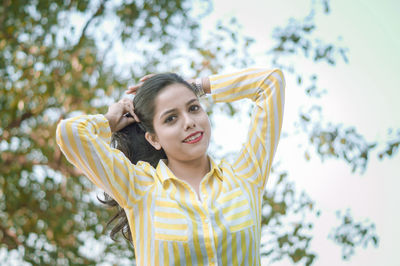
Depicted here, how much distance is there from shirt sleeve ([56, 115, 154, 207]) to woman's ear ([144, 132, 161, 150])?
0.17 metres

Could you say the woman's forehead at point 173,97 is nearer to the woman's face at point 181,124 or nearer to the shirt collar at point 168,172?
the woman's face at point 181,124

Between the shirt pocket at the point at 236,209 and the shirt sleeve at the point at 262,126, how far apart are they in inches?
3.9

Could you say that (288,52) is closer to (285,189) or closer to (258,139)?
(285,189)

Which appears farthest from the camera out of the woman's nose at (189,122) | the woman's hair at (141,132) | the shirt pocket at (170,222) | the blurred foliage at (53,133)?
the blurred foliage at (53,133)

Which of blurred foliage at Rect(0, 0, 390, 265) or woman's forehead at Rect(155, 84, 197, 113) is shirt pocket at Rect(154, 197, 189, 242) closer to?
woman's forehead at Rect(155, 84, 197, 113)

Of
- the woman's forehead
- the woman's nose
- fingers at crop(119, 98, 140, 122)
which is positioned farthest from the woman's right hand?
the woman's nose

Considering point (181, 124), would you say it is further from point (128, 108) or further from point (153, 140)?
point (128, 108)

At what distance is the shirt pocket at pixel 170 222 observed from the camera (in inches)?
52.7

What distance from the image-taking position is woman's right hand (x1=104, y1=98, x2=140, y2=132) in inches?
64.7

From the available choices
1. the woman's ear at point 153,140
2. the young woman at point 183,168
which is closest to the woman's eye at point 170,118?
the young woman at point 183,168

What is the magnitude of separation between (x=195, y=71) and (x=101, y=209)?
1.47 metres

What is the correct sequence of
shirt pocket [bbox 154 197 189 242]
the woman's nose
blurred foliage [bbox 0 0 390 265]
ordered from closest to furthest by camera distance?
1. shirt pocket [bbox 154 197 189 242]
2. the woman's nose
3. blurred foliage [bbox 0 0 390 265]

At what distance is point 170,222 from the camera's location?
136 centimetres

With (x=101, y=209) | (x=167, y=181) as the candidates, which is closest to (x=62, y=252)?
(x=101, y=209)
